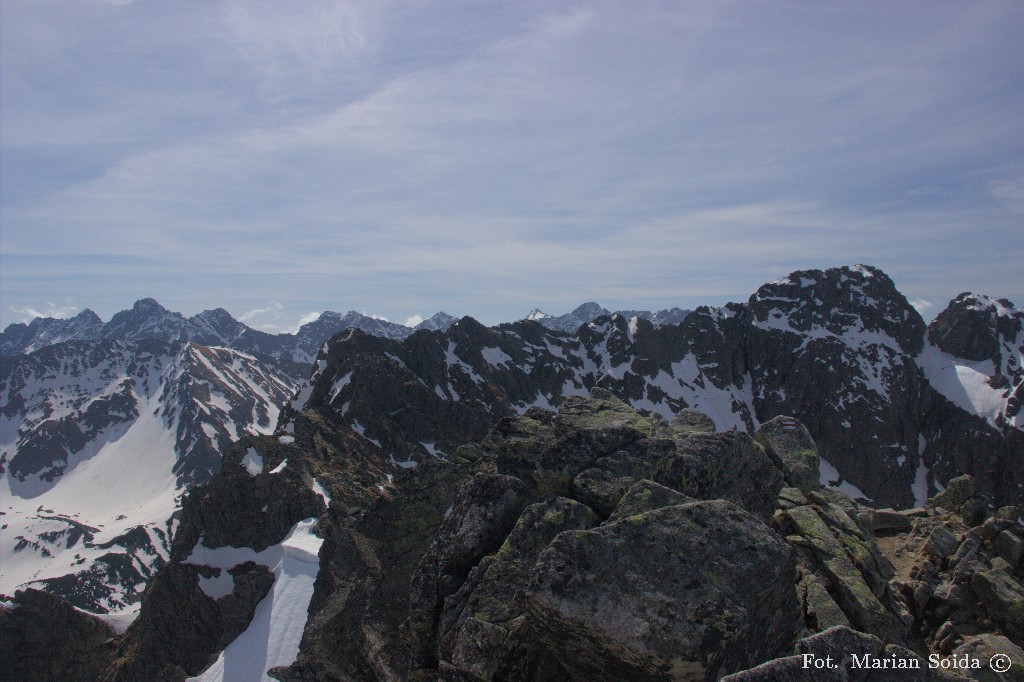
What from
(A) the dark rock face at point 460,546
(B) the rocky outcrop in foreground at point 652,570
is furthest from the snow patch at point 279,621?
(A) the dark rock face at point 460,546

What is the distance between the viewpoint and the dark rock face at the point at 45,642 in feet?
220

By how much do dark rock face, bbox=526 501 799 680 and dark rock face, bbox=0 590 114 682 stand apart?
8338cm

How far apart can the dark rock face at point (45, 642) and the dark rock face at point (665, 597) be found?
8338cm

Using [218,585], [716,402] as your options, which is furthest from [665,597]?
[716,402]

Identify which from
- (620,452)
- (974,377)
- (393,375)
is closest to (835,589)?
(620,452)

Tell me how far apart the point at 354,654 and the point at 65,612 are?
7442cm

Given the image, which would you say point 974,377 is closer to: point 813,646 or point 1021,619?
point 1021,619

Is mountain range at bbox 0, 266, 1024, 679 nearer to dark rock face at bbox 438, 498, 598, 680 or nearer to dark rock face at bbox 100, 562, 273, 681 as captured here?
dark rock face at bbox 100, 562, 273, 681

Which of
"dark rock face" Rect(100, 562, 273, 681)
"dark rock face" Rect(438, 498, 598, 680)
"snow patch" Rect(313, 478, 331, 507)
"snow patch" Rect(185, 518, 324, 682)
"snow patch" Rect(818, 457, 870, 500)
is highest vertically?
"dark rock face" Rect(438, 498, 598, 680)

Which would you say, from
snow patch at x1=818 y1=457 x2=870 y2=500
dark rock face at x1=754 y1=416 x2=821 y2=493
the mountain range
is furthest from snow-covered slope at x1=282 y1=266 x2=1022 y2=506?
dark rock face at x1=754 y1=416 x2=821 y2=493

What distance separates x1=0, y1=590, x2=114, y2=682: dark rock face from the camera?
67.2m

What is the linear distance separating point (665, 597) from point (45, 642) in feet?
292

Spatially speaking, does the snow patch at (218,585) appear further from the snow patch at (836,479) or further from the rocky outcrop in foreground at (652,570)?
the snow patch at (836,479)

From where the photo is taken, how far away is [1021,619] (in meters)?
17.5
